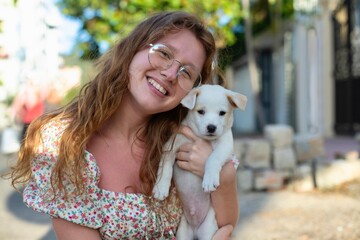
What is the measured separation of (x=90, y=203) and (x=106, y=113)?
40 cm

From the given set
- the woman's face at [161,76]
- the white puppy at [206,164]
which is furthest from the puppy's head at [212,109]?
the woman's face at [161,76]

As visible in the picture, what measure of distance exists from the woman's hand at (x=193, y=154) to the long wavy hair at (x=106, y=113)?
108mm

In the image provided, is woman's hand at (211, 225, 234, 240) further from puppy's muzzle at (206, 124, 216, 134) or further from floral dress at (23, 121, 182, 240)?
puppy's muzzle at (206, 124, 216, 134)

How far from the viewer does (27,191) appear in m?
1.91

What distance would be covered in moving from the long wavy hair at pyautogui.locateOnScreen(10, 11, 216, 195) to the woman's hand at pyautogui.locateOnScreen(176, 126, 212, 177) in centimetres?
11

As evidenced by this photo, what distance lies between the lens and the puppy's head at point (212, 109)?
87.4 inches

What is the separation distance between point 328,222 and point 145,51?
2832 mm

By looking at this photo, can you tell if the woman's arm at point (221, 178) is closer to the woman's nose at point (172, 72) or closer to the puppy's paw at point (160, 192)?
the puppy's paw at point (160, 192)

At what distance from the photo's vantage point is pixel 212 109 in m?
2.29

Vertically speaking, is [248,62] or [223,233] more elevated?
[223,233]

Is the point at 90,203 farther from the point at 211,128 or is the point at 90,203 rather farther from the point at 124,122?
the point at 211,128

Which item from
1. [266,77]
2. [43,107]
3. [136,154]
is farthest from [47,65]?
[266,77]

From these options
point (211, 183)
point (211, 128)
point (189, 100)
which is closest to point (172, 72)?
point (189, 100)

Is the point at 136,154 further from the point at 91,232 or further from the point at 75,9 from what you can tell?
the point at 75,9
